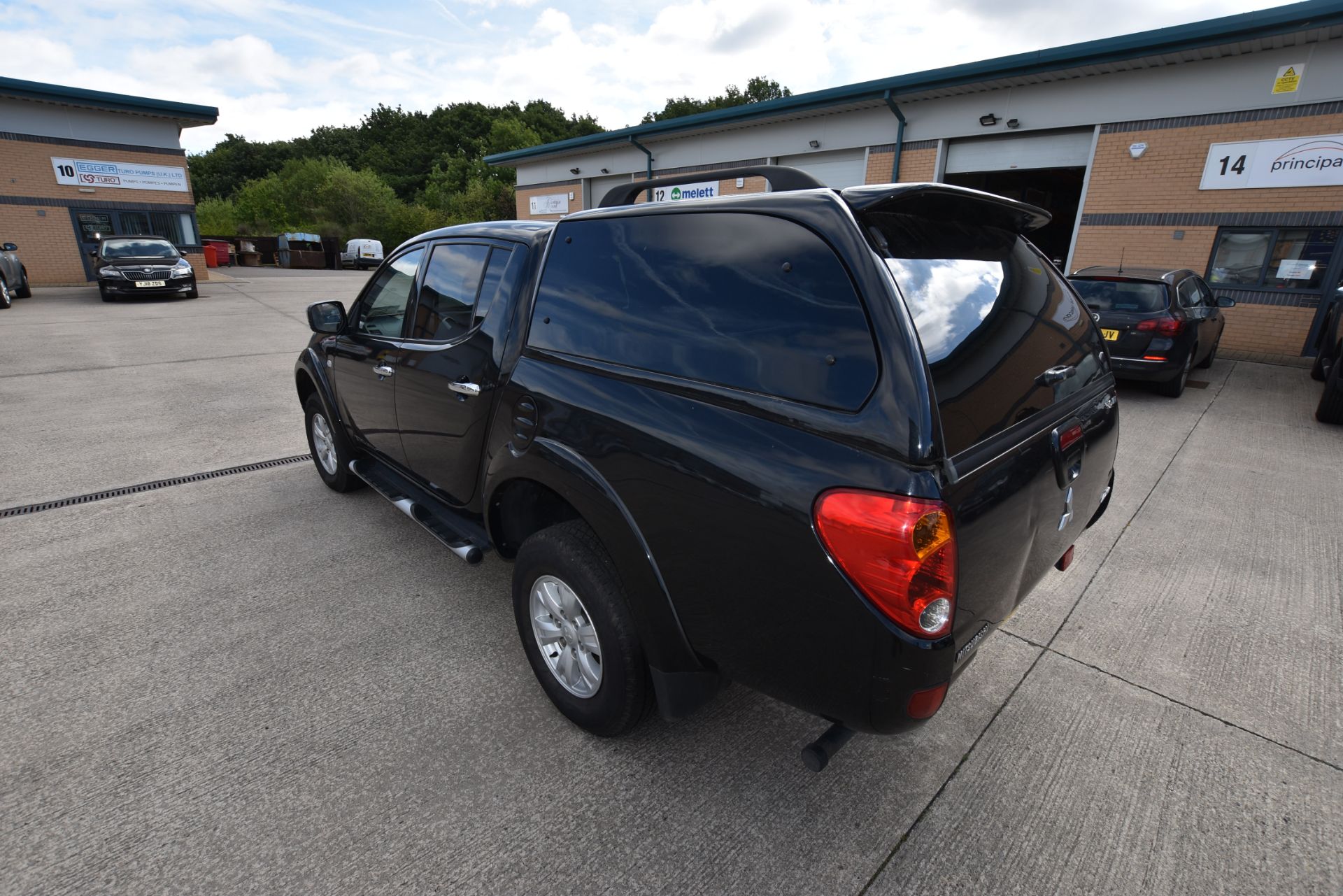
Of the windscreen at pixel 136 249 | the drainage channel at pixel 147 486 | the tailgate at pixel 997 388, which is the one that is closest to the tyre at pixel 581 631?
the tailgate at pixel 997 388

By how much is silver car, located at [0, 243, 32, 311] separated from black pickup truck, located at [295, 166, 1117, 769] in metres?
19.0

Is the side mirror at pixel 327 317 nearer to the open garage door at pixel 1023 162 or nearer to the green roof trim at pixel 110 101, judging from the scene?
the open garage door at pixel 1023 162

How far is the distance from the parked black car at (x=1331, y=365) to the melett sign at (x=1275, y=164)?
68.9 inches

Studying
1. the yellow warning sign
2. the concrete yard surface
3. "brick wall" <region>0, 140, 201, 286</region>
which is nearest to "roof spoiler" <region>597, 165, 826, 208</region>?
the concrete yard surface

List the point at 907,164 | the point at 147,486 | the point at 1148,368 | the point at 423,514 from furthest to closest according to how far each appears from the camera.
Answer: the point at 907,164 < the point at 1148,368 < the point at 147,486 < the point at 423,514

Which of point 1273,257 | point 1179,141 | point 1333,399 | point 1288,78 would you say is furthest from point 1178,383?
point 1288,78

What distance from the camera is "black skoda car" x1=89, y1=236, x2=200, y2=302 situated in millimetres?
15922

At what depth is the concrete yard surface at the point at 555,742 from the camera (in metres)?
1.87

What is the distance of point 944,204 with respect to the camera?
75.5 inches

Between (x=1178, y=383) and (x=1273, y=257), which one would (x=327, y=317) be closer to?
(x=1178, y=383)

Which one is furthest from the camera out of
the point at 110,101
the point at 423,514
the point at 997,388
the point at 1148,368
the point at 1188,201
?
the point at 110,101

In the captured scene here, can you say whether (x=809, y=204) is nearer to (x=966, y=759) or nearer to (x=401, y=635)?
(x=966, y=759)

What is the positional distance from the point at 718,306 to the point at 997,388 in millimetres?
821

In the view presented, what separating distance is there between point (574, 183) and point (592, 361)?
2223 cm
